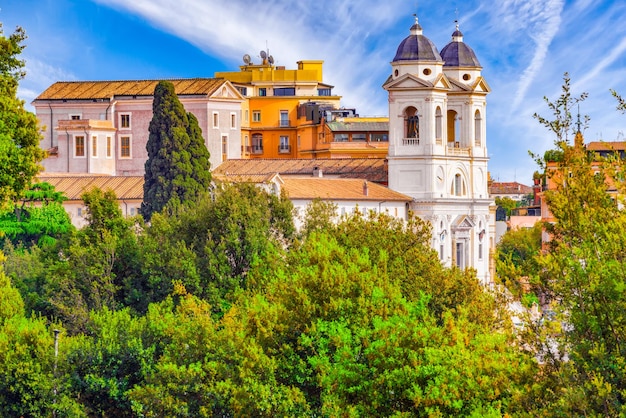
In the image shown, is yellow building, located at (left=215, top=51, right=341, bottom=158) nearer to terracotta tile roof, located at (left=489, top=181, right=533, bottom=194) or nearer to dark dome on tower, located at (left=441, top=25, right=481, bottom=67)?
dark dome on tower, located at (left=441, top=25, right=481, bottom=67)

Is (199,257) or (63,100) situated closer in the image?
(199,257)

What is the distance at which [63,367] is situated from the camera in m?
43.3

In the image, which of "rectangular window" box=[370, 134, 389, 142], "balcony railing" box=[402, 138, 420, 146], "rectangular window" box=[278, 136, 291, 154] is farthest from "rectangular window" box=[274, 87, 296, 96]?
"balcony railing" box=[402, 138, 420, 146]

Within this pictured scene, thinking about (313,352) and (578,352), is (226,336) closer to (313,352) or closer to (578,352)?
(313,352)

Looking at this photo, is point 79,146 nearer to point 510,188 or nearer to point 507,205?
point 507,205

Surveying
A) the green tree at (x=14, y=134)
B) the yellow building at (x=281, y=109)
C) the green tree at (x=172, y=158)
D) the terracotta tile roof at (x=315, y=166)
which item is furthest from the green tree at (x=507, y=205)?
the green tree at (x=14, y=134)

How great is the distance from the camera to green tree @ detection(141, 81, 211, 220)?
75062 mm

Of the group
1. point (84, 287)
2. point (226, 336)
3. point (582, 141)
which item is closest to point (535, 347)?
point (582, 141)

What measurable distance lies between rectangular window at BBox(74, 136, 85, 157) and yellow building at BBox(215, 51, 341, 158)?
53.3 ft

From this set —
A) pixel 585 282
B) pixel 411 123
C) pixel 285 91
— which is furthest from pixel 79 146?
pixel 585 282

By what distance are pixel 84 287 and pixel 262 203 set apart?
765 cm

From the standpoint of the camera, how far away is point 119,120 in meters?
98.9

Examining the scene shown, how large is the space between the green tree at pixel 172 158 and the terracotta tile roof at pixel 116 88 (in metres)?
19.6

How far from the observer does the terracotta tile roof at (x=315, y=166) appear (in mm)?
91250
